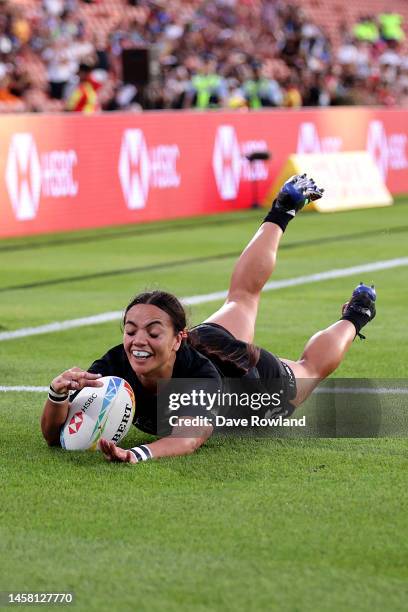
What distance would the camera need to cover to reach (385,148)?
85.3 ft

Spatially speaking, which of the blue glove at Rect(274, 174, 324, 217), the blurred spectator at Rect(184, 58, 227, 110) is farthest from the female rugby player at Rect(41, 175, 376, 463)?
the blurred spectator at Rect(184, 58, 227, 110)

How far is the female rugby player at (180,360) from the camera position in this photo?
636 cm

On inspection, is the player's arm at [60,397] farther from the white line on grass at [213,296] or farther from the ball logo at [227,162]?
the ball logo at [227,162]

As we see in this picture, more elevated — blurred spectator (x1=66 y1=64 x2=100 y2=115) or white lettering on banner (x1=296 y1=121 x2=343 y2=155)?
blurred spectator (x1=66 y1=64 x2=100 y2=115)

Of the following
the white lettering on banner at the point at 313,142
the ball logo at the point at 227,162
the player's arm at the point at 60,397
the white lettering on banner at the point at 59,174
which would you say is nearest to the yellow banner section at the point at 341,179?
the white lettering on banner at the point at 313,142

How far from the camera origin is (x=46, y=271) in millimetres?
14641

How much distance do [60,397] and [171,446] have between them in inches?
22.3

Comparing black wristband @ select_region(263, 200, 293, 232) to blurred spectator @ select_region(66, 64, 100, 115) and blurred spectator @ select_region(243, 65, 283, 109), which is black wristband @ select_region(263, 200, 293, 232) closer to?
blurred spectator @ select_region(66, 64, 100, 115)

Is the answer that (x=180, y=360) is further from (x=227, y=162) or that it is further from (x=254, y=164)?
(x=254, y=164)

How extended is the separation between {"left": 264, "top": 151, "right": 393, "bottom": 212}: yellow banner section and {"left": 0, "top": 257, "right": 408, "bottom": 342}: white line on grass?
277 inches

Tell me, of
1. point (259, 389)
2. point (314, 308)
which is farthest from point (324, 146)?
point (259, 389)

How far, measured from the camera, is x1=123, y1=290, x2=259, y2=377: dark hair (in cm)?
646

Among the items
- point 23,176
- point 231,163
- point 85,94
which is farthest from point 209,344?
point 85,94

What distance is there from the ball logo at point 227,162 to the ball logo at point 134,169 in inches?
70.5
